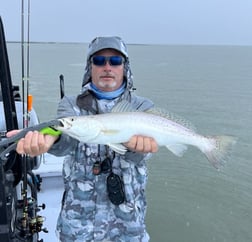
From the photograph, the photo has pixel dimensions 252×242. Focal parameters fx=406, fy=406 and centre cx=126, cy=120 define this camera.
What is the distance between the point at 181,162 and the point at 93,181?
8.13m

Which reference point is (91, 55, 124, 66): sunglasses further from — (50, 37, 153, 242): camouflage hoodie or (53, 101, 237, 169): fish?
(53, 101, 237, 169): fish

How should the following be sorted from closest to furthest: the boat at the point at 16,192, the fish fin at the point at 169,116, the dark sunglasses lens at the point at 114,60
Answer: the fish fin at the point at 169,116, the dark sunglasses lens at the point at 114,60, the boat at the point at 16,192

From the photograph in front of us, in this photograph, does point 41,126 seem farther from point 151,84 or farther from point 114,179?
point 151,84

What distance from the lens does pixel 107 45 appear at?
2867mm

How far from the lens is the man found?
2.75 metres

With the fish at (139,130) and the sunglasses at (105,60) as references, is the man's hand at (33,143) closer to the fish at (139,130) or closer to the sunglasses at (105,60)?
the fish at (139,130)

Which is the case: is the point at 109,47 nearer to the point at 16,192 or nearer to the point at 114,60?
the point at 114,60

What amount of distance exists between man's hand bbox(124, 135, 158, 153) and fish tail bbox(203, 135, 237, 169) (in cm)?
51

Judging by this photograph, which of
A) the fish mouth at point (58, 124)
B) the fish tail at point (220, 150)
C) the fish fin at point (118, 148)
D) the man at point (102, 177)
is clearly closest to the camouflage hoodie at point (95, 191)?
the man at point (102, 177)

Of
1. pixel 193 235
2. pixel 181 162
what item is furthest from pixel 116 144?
pixel 181 162

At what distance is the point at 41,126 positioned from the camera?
2385mm

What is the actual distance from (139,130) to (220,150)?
26.1 inches

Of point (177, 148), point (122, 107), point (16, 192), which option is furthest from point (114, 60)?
point (16, 192)

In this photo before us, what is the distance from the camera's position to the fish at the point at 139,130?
2504 millimetres
